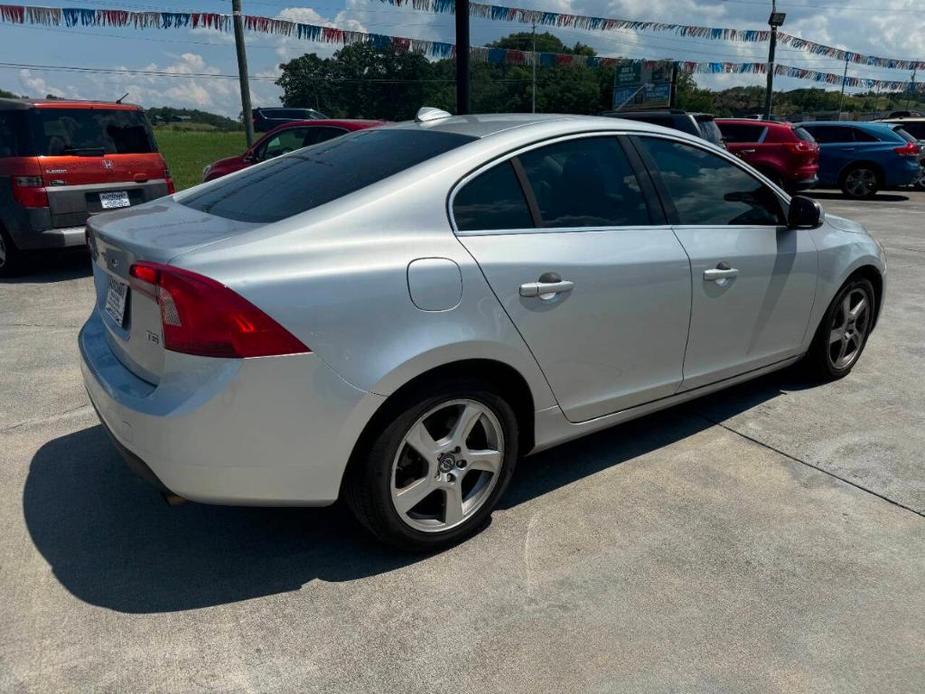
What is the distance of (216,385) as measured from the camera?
7.55 feet

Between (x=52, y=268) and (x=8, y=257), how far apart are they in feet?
2.33

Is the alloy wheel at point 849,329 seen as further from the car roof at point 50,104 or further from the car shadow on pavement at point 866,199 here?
the car shadow on pavement at point 866,199

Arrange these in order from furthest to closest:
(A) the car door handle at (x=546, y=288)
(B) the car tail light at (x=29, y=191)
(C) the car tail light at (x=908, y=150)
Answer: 1. (C) the car tail light at (x=908, y=150)
2. (B) the car tail light at (x=29, y=191)
3. (A) the car door handle at (x=546, y=288)

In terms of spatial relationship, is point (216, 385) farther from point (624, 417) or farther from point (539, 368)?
point (624, 417)

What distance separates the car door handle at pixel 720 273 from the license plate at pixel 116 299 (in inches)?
95.3

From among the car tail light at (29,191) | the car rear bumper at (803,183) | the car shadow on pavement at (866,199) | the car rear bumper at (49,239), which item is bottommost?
the car shadow on pavement at (866,199)

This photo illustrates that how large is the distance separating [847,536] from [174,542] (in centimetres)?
262

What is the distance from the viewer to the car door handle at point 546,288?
2812 mm

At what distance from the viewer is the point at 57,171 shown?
7.18 metres

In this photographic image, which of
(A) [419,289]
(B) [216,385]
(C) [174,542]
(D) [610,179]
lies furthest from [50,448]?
(D) [610,179]

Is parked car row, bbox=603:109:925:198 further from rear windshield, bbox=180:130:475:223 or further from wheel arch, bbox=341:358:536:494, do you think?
wheel arch, bbox=341:358:536:494

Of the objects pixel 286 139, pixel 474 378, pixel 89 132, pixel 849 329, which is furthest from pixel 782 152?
pixel 474 378

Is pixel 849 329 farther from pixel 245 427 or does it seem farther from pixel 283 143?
pixel 283 143

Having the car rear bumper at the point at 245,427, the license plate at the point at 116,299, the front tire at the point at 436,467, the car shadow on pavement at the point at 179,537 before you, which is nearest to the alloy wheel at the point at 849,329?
the car shadow on pavement at the point at 179,537
